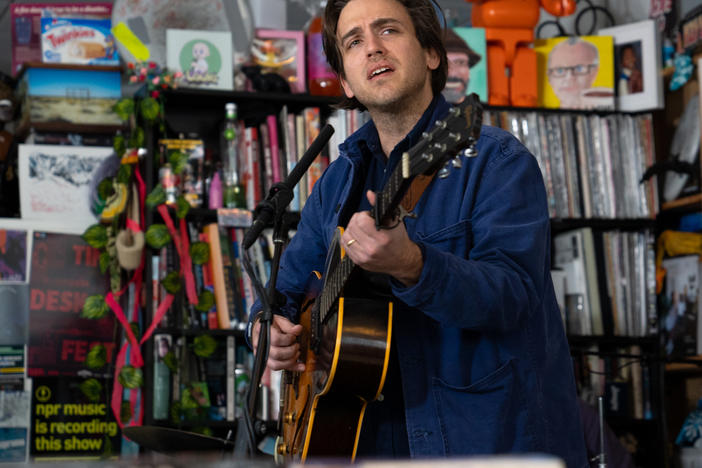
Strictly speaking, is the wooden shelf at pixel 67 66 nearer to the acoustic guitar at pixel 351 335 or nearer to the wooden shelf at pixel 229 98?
the wooden shelf at pixel 229 98

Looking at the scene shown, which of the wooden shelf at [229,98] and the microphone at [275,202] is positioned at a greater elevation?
the wooden shelf at [229,98]

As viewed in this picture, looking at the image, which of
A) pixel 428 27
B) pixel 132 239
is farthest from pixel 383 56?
pixel 132 239

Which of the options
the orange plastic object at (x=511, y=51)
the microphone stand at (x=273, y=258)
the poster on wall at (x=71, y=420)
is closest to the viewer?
the microphone stand at (x=273, y=258)

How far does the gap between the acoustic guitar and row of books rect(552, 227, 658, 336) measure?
82.6 inches

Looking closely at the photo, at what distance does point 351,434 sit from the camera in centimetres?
149

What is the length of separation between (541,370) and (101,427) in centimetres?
237

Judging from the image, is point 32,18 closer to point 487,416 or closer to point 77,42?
point 77,42

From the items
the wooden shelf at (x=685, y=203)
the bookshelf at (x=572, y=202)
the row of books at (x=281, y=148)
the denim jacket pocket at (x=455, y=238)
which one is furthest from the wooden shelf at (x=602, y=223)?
the denim jacket pocket at (x=455, y=238)

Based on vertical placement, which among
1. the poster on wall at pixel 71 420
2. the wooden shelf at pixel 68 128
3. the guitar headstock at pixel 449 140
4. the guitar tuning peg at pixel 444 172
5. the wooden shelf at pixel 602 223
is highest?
the wooden shelf at pixel 68 128

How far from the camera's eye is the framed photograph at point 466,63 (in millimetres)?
3545

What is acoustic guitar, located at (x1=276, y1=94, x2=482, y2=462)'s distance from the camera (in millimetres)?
1181

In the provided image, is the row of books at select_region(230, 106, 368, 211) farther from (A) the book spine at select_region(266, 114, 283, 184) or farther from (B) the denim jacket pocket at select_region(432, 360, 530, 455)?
(B) the denim jacket pocket at select_region(432, 360, 530, 455)

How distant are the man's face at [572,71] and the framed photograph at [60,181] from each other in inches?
74.6

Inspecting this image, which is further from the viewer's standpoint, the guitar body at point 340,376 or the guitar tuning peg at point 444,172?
the guitar body at point 340,376
